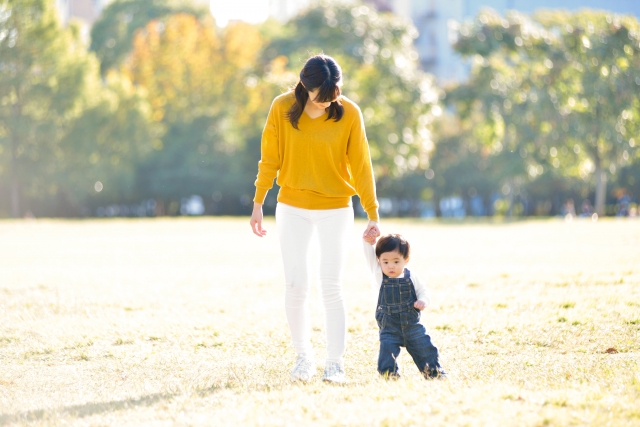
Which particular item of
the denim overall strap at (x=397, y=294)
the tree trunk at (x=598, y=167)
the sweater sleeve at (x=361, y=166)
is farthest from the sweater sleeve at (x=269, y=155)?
the tree trunk at (x=598, y=167)

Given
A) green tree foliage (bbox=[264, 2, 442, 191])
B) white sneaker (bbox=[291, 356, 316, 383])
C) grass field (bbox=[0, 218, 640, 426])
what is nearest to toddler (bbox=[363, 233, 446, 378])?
grass field (bbox=[0, 218, 640, 426])

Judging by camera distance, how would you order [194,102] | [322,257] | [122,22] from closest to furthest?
[322,257], [194,102], [122,22]

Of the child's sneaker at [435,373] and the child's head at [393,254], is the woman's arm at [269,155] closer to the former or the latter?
the child's head at [393,254]

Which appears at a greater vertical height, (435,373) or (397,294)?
(397,294)

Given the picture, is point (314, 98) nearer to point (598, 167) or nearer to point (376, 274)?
point (376, 274)

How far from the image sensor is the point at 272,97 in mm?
44750

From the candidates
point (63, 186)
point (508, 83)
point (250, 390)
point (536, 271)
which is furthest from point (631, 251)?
point (63, 186)

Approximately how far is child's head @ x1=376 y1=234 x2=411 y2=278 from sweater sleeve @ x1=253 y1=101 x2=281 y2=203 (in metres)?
0.85

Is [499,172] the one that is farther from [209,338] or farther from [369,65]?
[209,338]

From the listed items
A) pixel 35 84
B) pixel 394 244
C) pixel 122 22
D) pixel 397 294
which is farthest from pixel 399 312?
pixel 122 22

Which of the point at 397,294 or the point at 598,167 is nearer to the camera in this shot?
the point at 397,294

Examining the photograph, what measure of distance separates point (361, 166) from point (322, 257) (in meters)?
0.65

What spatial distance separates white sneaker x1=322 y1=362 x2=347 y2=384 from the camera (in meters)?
5.48

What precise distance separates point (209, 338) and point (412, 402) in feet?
11.4
